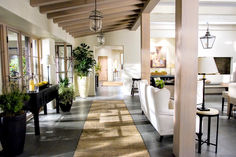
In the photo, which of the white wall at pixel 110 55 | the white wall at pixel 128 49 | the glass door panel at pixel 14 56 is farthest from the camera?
the white wall at pixel 110 55

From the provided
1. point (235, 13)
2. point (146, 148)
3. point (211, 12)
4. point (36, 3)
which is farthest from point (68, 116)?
point (235, 13)

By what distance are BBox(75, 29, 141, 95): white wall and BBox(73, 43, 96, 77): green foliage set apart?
82 centimetres

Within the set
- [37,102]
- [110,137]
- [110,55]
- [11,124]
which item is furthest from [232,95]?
[110,55]

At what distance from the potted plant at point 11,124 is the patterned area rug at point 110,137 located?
3.14 feet

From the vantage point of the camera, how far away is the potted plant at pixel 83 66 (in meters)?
7.12

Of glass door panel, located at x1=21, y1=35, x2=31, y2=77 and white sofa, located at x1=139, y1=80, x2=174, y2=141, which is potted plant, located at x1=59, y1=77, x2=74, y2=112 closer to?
glass door panel, located at x1=21, y1=35, x2=31, y2=77

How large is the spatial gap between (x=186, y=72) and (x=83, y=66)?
5348 mm

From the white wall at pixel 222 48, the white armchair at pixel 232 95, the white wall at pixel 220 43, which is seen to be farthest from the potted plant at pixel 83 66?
the white wall at pixel 222 48

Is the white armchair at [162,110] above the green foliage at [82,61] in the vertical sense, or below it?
below

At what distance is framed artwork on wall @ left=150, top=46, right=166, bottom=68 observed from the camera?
8.54 meters

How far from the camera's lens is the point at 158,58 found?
8539 mm

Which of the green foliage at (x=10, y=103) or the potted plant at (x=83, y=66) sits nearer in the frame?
the green foliage at (x=10, y=103)

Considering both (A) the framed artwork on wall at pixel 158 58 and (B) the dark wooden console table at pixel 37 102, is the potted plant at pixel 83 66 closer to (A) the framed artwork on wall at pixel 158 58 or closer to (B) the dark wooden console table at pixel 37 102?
(B) the dark wooden console table at pixel 37 102

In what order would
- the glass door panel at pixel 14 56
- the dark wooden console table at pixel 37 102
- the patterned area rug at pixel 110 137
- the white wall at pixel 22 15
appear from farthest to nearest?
the glass door panel at pixel 14 56
the dark wooden console table at pixel 37 102
the patterned area rug at pixel 110 137
the white wall at pixel 22 15
